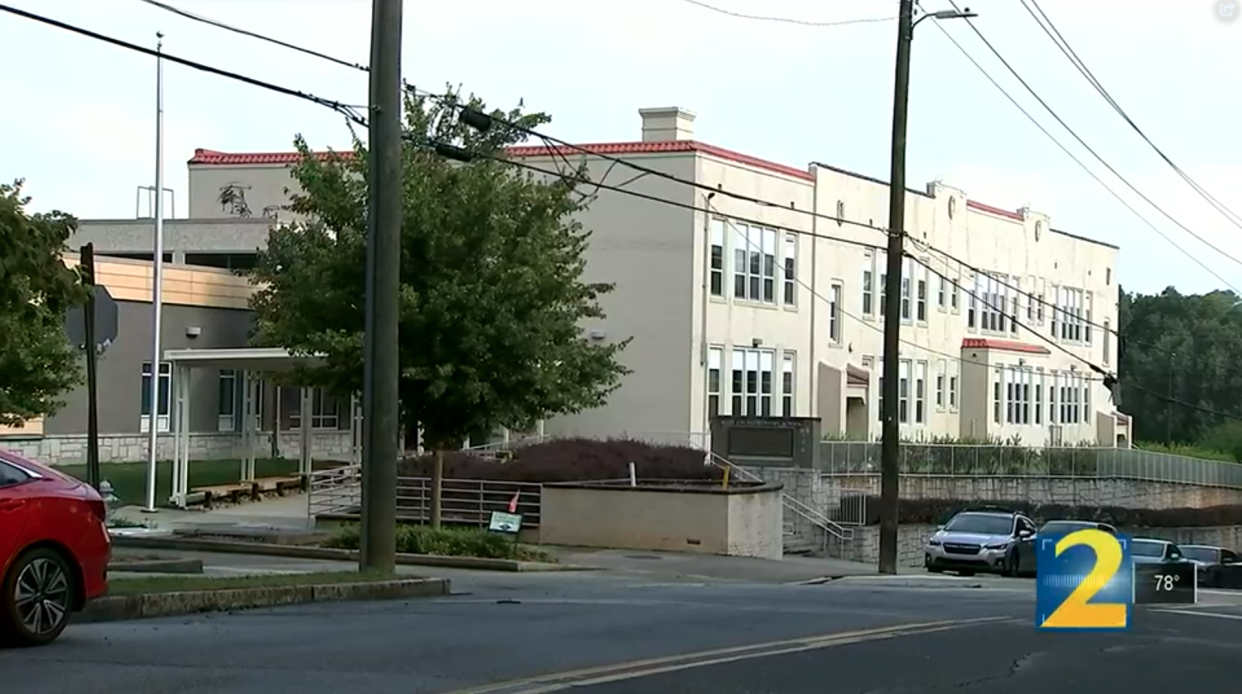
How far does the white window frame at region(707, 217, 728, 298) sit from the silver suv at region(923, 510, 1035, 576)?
39.1 feet

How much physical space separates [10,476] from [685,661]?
15.5 ft

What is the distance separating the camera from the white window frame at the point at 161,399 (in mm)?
45312

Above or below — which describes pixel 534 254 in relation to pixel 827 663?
above

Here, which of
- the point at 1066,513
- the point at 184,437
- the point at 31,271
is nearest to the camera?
the point at 31,271

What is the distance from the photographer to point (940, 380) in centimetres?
6106

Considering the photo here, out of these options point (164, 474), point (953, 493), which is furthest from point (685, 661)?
point (953, 493)

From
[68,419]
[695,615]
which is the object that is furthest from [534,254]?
[68,419]

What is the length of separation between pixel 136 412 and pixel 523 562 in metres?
21.3

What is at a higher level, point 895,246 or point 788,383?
point 895,246

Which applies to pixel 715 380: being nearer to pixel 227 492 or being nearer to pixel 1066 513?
pixel 1066 513

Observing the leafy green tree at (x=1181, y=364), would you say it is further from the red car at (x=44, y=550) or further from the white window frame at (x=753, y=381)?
the red car at (x=44, y=550)

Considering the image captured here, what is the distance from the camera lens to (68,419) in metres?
43.2

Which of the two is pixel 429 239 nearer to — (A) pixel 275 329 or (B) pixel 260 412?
(A) pixel 275 329

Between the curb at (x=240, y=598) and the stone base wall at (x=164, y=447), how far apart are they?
22.1m
